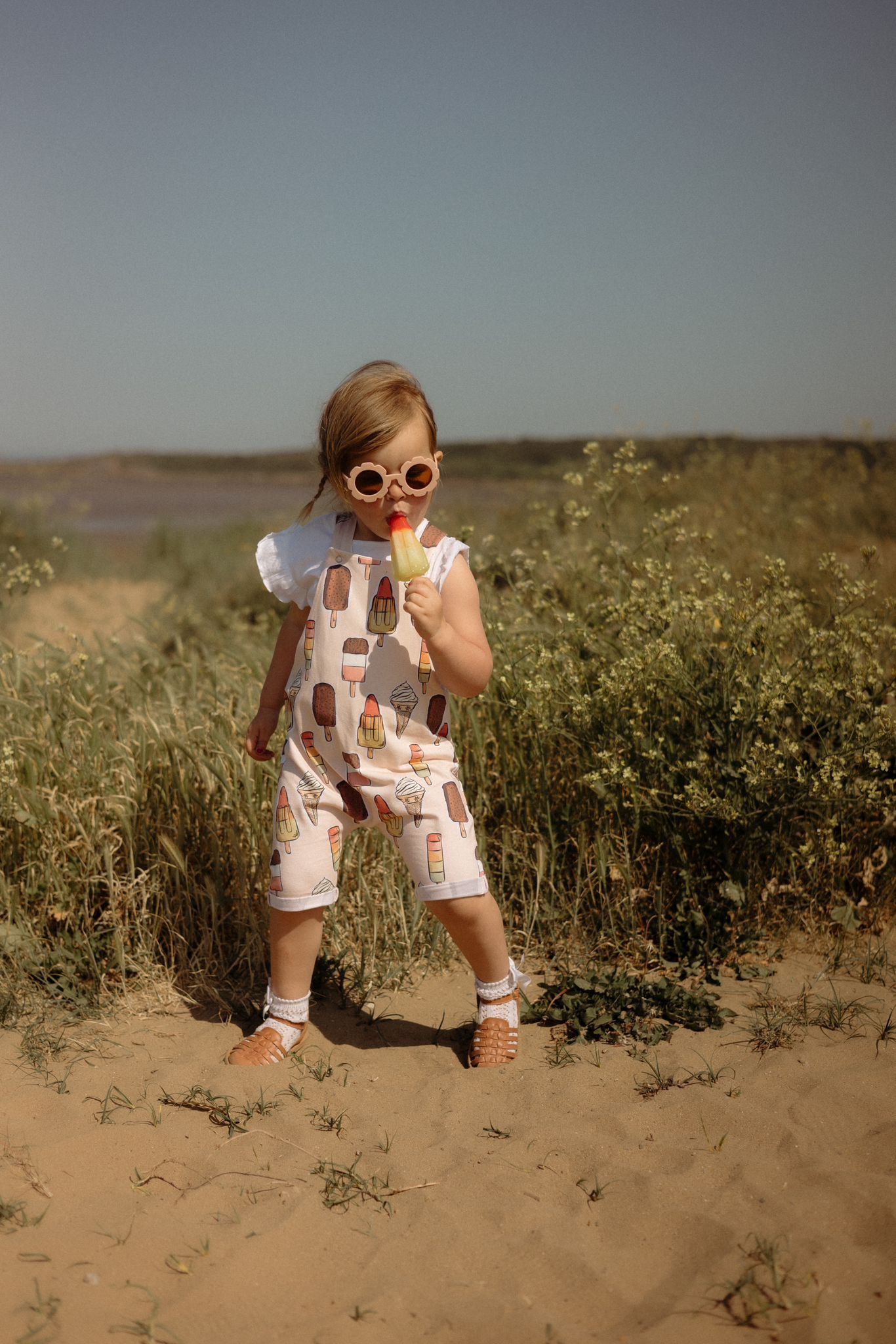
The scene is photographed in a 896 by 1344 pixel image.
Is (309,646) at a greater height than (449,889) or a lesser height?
greater

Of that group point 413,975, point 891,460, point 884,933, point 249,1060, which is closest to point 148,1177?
point 249,1060

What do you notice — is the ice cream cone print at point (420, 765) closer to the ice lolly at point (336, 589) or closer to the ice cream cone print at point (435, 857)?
the ice cream cone print at point (435, 857)

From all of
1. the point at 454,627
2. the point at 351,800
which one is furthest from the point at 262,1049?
the point at 454,627

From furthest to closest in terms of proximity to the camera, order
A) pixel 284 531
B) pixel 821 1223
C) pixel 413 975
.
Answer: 1. pixel 413 975
2. pixel 284 531
3. pixel 821 1223

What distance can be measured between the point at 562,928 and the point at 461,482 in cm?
1162

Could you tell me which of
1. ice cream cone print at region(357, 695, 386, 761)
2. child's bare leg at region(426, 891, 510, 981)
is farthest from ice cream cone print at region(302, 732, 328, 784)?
child's bare leg at region(426, 891, 510, 981)

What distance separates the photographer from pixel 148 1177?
209 centimetres

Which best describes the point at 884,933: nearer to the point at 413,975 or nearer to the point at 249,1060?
the point at 413,975

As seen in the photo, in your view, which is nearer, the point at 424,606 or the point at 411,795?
the point at 424,606

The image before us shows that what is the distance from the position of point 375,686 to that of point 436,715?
0.55 feet

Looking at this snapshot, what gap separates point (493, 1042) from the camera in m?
2.54

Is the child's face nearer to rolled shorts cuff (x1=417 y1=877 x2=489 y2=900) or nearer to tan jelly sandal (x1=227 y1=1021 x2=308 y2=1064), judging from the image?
rolled shorts cuff (x1=417 y1=877 x2=489 y2=900)

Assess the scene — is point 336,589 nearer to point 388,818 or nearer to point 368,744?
point 368,744

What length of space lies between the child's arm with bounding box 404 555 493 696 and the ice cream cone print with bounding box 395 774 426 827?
9.0 inches
